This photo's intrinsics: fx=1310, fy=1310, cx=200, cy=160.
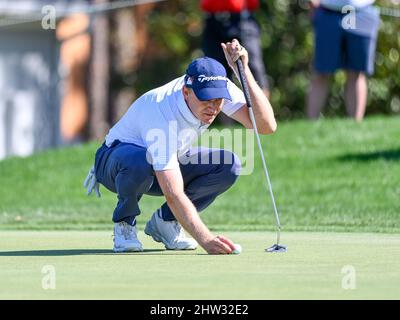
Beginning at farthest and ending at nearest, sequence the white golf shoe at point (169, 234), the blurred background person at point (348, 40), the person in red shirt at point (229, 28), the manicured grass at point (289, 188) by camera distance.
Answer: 1. the person in red shirt at point (229, 28)
2. the blurred background person at point (348, 40)
3. the manicured grass at point (289, 188)
4. the white golf shoe at point (169, 234)

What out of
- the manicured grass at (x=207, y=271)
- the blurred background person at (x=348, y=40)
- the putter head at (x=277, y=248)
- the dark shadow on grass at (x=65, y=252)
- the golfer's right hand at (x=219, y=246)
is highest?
the blurred background person at (x=348, y=40)

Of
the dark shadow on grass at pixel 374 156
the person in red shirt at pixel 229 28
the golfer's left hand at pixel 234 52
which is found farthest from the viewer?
the person in red shirt at pixel 229 28

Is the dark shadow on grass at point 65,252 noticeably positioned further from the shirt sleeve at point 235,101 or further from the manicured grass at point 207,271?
the shirt sleeve at point 235,101

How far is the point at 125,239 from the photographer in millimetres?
8172

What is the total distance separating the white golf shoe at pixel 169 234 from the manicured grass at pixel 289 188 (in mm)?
1896

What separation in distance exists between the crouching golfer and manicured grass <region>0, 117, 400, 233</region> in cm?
189

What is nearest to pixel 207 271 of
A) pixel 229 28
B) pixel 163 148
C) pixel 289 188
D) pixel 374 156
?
pixel 163 148

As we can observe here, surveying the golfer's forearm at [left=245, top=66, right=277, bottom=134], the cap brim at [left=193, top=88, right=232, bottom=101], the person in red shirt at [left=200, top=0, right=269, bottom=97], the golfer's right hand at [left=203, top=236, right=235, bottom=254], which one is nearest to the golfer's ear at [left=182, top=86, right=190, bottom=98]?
the cap brim at [left=193, top=88, right=232, bottom=101]

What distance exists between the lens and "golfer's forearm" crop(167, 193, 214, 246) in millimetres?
7496

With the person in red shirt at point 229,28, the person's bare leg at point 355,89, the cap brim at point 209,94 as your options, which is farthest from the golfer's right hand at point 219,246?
the person in red shirt at point 229,28

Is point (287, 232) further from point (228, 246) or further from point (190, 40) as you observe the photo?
point (190, 40)

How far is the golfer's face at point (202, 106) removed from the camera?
7.62 metres

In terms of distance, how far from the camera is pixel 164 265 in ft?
23.6
